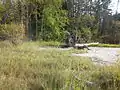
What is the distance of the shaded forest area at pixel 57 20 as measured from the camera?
41.4 ft

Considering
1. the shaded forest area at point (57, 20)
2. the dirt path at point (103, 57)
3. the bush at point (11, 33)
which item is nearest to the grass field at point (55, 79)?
the dirt path at point (103, 57)

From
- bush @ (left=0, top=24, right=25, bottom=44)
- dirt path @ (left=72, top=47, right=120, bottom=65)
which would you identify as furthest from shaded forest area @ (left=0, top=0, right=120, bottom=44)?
dirt path @ (left=72, top=47, right=120, bottom=65)

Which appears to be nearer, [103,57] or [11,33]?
[103,57]

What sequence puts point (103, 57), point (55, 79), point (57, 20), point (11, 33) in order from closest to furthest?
point (55, 79) < point (103, 57) < point (11, 33) < point (57, 20)

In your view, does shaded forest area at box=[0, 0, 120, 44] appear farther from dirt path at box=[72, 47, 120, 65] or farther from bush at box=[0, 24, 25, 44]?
dirt path at box=[72, 47, 120, 65]

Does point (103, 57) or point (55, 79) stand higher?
point (55, 79)

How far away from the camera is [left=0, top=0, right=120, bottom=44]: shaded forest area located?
12.6 metres

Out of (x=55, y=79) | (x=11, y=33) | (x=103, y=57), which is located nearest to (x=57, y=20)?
(x=11, y=33)

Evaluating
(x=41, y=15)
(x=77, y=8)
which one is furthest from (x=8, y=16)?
(x=77, y=8)

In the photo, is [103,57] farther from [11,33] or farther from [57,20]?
[57,20]

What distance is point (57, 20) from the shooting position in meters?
18.9

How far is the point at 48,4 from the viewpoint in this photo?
635 inches

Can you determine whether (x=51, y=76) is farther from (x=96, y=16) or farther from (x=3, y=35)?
(x=96, y=16)

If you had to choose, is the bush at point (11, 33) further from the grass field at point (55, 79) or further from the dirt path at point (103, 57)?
the grass field at point (55, 79)
